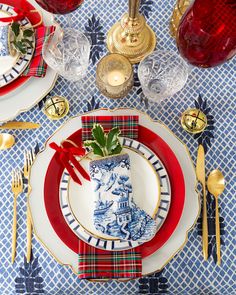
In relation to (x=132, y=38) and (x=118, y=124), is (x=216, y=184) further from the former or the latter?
(x=132, y=38)

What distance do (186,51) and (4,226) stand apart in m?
0.41

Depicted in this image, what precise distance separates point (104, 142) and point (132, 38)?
221 mm

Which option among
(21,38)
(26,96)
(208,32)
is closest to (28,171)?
(26,96)

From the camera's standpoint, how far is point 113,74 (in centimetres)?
73

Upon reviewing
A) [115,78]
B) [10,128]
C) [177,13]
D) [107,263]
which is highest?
[177,13]

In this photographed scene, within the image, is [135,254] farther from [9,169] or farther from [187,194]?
[9,169]

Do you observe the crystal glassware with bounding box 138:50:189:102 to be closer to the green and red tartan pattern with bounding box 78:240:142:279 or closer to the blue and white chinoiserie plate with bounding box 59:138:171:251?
the blue and white chinoiserie plate with bounding box 59:138:171:251

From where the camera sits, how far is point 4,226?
2.23 feet

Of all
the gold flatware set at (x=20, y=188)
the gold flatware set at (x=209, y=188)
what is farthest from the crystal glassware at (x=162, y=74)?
the gold flatware set at (x=20, y=188)

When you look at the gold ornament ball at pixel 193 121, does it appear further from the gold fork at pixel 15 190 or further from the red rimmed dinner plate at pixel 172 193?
the gold fork at pixel 15 190

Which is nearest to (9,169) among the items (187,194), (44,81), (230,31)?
(44,81)

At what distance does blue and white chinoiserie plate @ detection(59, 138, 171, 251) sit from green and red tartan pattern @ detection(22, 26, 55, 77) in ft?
0.59

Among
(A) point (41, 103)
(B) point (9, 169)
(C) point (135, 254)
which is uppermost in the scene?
(A) point (41, 103)

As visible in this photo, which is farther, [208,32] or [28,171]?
[28,171]
